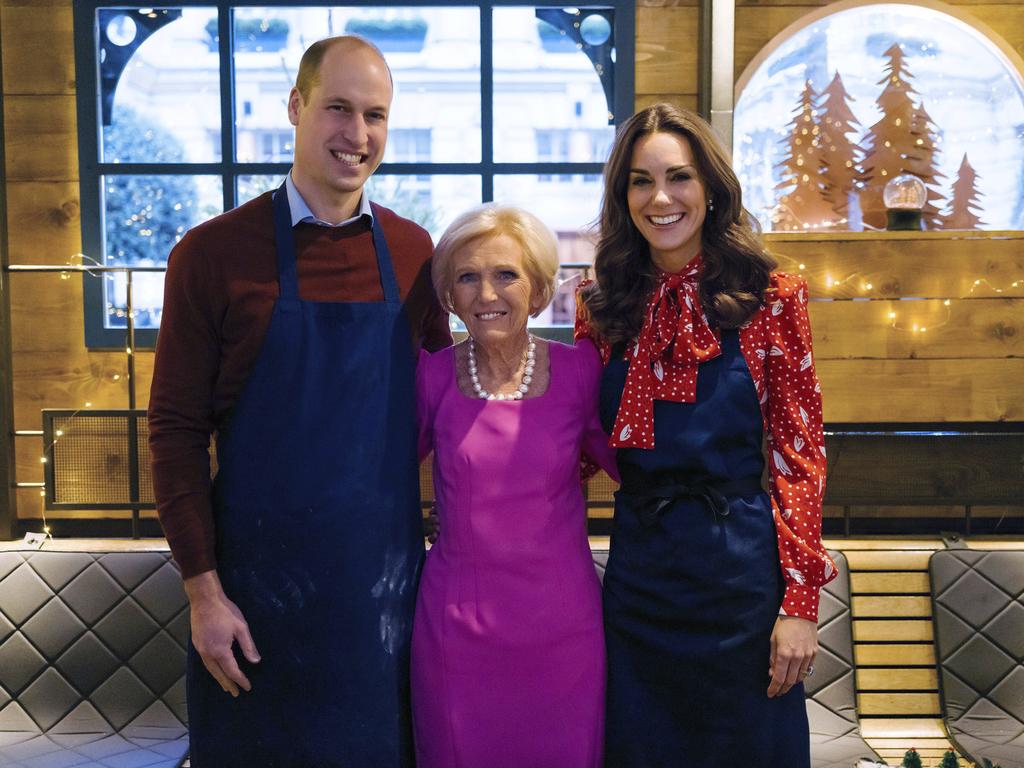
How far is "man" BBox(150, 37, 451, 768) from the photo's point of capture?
161 centimetres

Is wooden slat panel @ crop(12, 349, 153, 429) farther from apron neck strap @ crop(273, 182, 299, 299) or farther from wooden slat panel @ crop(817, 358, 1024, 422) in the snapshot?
wooden slat panel @ crop(817, 358, 1024, 422)

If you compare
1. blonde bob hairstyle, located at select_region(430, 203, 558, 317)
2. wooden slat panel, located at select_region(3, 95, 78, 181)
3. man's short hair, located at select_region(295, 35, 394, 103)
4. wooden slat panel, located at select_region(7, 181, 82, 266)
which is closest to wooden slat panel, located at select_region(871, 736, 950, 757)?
blonde bob hairstyle, located at select_region(430, 203, 558, 317)

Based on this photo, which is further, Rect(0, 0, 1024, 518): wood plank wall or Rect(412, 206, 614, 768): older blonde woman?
Rect(0, 0, 1024, 518): wood plank wall

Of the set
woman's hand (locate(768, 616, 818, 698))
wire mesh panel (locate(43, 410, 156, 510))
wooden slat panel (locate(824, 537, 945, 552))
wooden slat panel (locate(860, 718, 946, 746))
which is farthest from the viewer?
wire mesh panel (locate(43, 410, 156, 510))

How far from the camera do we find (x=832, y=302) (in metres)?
3.60

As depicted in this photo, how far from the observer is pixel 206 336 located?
1.62 m

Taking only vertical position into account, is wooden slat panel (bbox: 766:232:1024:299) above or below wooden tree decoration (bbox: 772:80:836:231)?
below

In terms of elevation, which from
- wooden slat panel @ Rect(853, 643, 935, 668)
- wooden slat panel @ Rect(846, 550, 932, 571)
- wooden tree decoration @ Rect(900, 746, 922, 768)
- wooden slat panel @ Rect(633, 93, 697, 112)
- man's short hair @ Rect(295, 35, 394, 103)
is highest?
wooden slat panel @ Rect(633, 93, 697, 112)

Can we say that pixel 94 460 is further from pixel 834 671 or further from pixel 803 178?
pixel 803 178

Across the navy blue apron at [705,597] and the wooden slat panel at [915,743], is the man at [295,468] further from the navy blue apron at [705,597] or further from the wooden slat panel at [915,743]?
the wooden slat panel at [915,743]

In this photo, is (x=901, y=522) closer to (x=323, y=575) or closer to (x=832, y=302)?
(x=832, y=302)

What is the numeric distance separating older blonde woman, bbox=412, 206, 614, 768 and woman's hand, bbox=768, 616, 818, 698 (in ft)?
0.98

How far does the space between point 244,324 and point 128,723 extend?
163cm

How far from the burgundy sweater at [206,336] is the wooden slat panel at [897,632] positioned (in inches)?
82.2
